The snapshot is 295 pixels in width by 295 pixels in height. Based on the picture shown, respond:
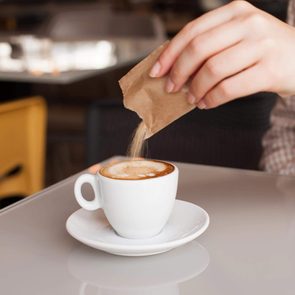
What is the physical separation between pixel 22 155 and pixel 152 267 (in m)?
1.15

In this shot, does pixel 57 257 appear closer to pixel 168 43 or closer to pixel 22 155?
pixel 168 43

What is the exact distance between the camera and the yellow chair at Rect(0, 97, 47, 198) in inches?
62.9

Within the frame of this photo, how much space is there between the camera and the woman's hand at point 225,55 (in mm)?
687

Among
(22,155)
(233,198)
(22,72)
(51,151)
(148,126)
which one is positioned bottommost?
(51,151)

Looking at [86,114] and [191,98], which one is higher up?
[191,98]

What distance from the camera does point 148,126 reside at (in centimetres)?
72

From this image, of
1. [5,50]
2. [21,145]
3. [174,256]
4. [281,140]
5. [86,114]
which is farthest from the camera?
[5,50]

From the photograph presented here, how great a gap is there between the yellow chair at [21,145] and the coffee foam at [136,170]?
35.2 inches

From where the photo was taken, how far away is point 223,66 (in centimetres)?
69

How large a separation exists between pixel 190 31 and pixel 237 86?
3.2 inches

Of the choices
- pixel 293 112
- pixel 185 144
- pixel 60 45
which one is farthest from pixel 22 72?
pixel 293 112

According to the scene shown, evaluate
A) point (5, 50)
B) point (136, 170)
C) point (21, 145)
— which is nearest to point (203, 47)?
point (136, 170)

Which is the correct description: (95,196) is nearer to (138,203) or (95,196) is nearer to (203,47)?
(138,203)

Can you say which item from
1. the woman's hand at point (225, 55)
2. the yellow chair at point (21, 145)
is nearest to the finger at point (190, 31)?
the woman's hand at point (225, 55)
